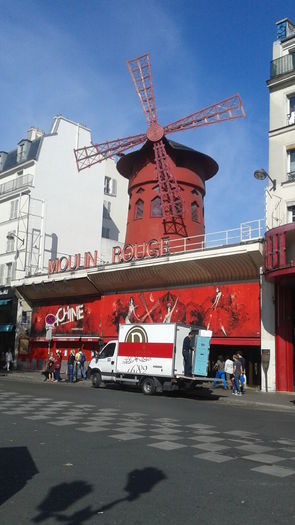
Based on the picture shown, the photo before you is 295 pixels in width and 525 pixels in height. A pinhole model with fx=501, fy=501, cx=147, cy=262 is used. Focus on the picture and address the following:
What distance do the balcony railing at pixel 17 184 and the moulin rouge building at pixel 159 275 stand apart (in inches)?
180

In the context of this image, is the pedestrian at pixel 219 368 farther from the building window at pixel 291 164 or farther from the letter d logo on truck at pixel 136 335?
the building window at pixel 291 164

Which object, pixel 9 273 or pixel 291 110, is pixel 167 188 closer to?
pixel 291 110

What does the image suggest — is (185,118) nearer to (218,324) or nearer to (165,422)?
(218,324)

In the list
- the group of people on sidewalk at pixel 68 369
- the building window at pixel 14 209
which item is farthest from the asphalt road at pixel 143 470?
the building window at pixel 14 209

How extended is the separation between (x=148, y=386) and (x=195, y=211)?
44.7ft

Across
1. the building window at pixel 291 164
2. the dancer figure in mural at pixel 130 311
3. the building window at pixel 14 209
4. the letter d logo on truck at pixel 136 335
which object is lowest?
the letter d logo on truck at pixel 136 335

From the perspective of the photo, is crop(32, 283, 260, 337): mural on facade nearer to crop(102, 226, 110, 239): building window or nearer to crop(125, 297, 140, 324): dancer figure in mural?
crop(125, 297, 140, 324): dancer figure in mural

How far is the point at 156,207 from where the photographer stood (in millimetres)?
27781

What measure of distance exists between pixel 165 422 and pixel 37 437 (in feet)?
9.84

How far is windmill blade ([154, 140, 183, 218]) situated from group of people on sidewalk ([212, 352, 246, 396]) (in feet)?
29.0

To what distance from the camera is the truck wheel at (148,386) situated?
55.2ft

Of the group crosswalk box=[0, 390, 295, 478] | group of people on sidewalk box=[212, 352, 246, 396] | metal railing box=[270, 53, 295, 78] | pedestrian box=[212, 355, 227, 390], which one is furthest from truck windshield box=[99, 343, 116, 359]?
metal railing box=[270, 53, 295, 78]

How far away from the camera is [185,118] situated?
1109 inches

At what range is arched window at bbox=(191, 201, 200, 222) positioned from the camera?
92.3 feet
